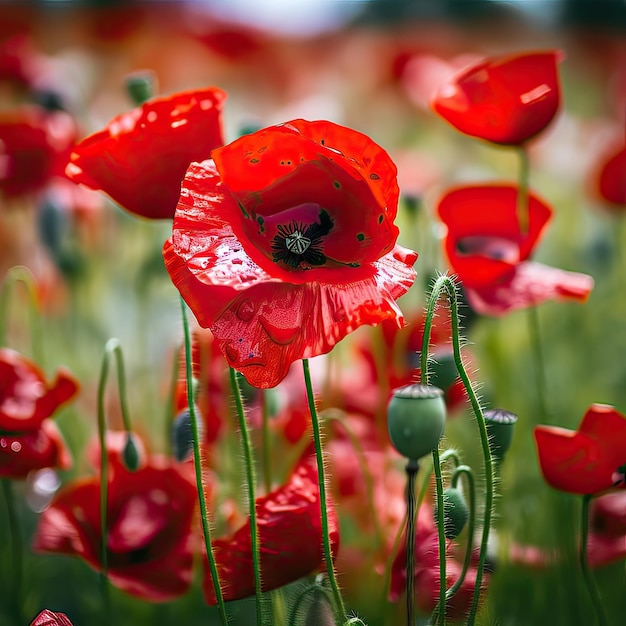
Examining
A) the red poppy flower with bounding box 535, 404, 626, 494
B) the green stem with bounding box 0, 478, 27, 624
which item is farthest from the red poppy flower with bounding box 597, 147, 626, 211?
the green stem with bounding box 0, 478, 27, 624

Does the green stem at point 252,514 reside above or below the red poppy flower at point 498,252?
below

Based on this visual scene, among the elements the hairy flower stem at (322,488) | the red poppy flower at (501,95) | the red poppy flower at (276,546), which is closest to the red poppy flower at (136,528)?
the red poppy flower at (276,546)

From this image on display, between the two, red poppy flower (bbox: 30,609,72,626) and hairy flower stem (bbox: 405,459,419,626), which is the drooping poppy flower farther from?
red poppy flower (bbox: 30,609,72,626)

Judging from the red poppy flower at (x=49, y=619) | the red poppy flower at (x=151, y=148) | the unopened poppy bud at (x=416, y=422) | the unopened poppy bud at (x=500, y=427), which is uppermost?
the red poppy flower at (x=151, y=148)

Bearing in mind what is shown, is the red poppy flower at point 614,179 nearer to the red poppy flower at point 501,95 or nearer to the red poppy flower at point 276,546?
the red poppy flower at point 501,95

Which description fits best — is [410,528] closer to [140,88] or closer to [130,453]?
[130,453]

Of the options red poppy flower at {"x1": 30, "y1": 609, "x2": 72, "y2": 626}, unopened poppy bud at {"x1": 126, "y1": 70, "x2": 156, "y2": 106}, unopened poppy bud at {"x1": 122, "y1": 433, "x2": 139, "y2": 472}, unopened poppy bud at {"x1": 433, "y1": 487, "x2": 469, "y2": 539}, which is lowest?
red poppy flower at {"x1": 30, "y1": 609, "x2": 72, "y2": 626}
